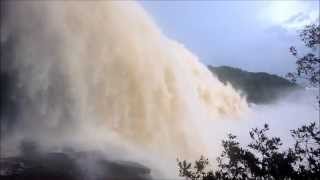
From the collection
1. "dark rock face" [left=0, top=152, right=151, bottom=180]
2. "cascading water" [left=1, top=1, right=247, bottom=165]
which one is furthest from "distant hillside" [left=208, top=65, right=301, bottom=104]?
"dark rock face" [left=0, top=152, right=151, bottom=180]

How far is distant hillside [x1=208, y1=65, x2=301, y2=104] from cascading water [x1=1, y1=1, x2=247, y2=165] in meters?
48.0

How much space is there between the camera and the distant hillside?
8806 centimetres

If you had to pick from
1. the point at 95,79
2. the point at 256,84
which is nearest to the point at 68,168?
the point at 95,79

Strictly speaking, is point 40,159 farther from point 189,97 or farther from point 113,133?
point 189,97

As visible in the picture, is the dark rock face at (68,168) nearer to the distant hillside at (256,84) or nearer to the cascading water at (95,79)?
Result: the cascading water at (95,79)

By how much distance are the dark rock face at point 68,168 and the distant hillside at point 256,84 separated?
60.6 m

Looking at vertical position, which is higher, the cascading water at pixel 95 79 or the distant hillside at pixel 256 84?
the distant hillside at pixel 256 84

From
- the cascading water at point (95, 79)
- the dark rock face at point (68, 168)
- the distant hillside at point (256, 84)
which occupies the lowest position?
the dark rock face at point (68, 168)

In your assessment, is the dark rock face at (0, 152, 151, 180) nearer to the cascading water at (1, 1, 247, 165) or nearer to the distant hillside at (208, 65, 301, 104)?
the cascading water at (1, 1, 247, 165)

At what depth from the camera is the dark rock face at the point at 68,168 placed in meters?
21.3

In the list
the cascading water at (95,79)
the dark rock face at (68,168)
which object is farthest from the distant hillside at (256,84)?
the dark rock face at (68,168)

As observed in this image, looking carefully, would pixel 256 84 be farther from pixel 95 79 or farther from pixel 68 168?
pixel 68 168

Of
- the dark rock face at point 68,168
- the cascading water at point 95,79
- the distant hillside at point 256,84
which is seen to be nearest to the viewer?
the dark rock face at point 68,168

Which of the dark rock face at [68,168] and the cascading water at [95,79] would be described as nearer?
the dark rock face at [68,168]
